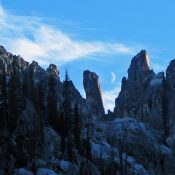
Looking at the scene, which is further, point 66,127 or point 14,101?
point 66,127

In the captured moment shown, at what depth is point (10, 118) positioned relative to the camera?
146000mm

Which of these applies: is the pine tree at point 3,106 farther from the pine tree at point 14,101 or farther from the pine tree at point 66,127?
the pine tree at point 66,127

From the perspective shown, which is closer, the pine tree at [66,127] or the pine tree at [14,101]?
the pine tree at [14,101]

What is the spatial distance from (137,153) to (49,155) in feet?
180

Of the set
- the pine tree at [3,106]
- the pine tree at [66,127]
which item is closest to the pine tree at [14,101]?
the pine tree at [3,106]

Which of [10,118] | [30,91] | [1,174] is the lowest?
[1,174]

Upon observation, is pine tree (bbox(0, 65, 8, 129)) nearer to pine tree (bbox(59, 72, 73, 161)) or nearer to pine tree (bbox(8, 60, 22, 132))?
pine tree (bbox(8, 60, 22, 132))

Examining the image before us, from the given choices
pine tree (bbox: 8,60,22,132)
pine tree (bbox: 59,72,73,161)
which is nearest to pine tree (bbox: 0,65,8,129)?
pine tree (bbox: 8,60,22,132)

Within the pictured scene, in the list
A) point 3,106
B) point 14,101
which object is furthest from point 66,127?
point 3,106

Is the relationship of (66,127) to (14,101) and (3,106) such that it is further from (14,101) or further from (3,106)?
(3,106)

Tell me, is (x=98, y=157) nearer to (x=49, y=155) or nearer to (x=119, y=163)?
(x=119, y=163)

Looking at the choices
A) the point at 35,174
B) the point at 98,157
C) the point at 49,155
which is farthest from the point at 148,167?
the point at 35,174

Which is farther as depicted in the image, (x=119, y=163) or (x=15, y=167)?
(x=119, y=163)

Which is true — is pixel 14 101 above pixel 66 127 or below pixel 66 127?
above
